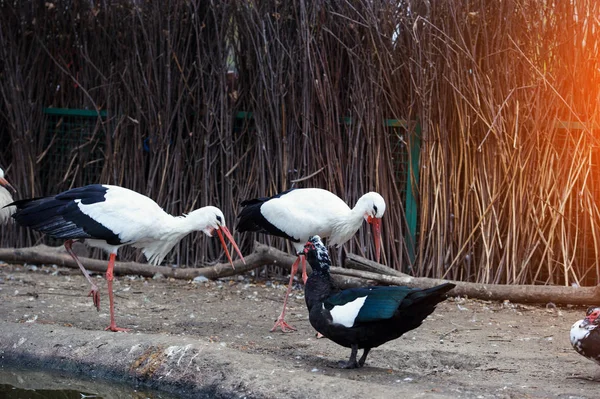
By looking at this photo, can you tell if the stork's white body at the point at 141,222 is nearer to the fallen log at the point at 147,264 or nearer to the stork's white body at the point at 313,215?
the stork's white body at the point at 313,215

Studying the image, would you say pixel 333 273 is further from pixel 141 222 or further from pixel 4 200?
pixel 4 200

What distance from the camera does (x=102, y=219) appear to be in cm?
543

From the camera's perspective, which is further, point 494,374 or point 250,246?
point 250,246

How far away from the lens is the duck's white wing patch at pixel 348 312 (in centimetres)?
423

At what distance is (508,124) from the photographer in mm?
6277

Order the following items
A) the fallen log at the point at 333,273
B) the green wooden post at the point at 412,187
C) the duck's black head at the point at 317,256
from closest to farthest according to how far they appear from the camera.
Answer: the duck's black head at the point at 317,256
the fallen log at the point at 333,273
the green wooden post at the point at 412,187

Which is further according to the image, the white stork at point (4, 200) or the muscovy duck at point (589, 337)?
the white stork at point (4, 200)

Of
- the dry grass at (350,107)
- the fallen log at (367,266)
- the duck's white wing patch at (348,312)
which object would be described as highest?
the dry grass at (350,107)

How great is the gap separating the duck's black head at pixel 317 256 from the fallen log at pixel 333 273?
139 centimetres

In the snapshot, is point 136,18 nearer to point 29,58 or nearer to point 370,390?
point 29,58

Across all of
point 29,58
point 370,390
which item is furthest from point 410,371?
point 29,58

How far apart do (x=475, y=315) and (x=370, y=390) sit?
2.45 meters

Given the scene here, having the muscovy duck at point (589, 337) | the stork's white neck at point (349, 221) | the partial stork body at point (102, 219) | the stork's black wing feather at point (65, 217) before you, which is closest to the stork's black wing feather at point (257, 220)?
the stork's white neck at point (349, 221)

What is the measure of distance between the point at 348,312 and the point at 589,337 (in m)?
1.17
